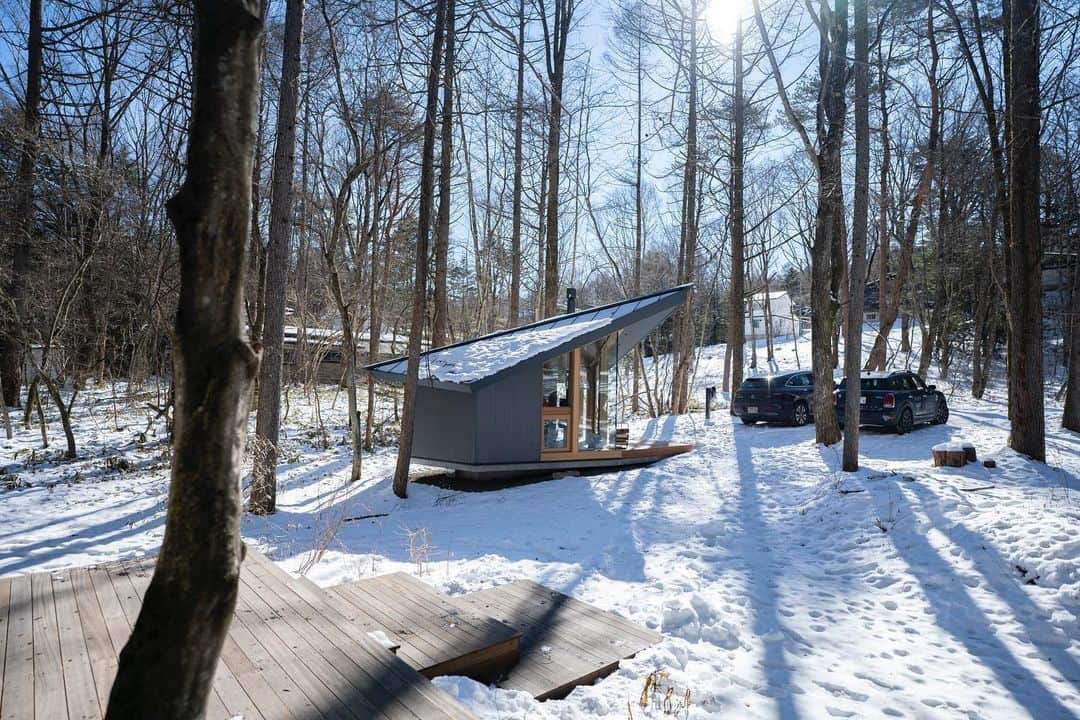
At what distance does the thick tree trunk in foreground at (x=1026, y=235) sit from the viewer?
8.83 metres

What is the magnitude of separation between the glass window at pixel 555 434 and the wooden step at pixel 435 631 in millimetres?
6643

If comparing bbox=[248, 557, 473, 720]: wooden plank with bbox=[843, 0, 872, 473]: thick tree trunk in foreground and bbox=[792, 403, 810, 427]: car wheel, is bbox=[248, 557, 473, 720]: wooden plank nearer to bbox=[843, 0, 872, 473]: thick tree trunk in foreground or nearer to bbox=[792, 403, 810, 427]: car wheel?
bbox=[843, 0, 872, 473]: thick tree trunk in foreground

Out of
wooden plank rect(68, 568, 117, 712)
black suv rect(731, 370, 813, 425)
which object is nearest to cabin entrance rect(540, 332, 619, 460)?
black suv rect(731, 370, 813, 425)

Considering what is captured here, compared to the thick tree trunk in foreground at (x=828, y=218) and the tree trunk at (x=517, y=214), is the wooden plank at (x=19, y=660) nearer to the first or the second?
the thick tree trunk in foreground at (x=828, y=218)

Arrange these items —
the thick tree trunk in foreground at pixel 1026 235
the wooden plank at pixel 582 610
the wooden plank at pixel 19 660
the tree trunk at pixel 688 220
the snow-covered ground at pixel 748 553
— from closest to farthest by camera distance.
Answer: the wooden plank at pixel 19 660 → the snow-covered ground at pixel 748 553 → the wooden plank at pixel 582 610 → the thick tree trunk in foreground at pixel 1026 235 → the tree trunk at pixel 688 220

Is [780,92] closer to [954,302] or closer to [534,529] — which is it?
[534,529]

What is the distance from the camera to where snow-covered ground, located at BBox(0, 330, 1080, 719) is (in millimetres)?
3652

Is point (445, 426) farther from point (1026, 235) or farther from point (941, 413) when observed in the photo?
point (941, 413)

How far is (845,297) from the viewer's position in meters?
18.9

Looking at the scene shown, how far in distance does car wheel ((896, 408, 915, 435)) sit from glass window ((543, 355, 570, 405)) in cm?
736

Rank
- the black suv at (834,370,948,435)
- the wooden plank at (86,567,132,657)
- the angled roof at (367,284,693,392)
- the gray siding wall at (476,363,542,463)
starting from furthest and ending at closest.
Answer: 1. the black suv at (834,370,948,435)
2. the gray siding wall at (476,363,542,463)
3. the angled roof at (367,284,693,392)
4. the wooden plank at (86,567,132,657)

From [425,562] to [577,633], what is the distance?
7.35 ft

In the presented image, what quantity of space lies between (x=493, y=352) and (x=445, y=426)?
60.5 inches

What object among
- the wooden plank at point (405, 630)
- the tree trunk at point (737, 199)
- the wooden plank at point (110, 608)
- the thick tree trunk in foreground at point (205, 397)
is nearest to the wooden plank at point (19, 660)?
the wooden plank at point (110, 608)
